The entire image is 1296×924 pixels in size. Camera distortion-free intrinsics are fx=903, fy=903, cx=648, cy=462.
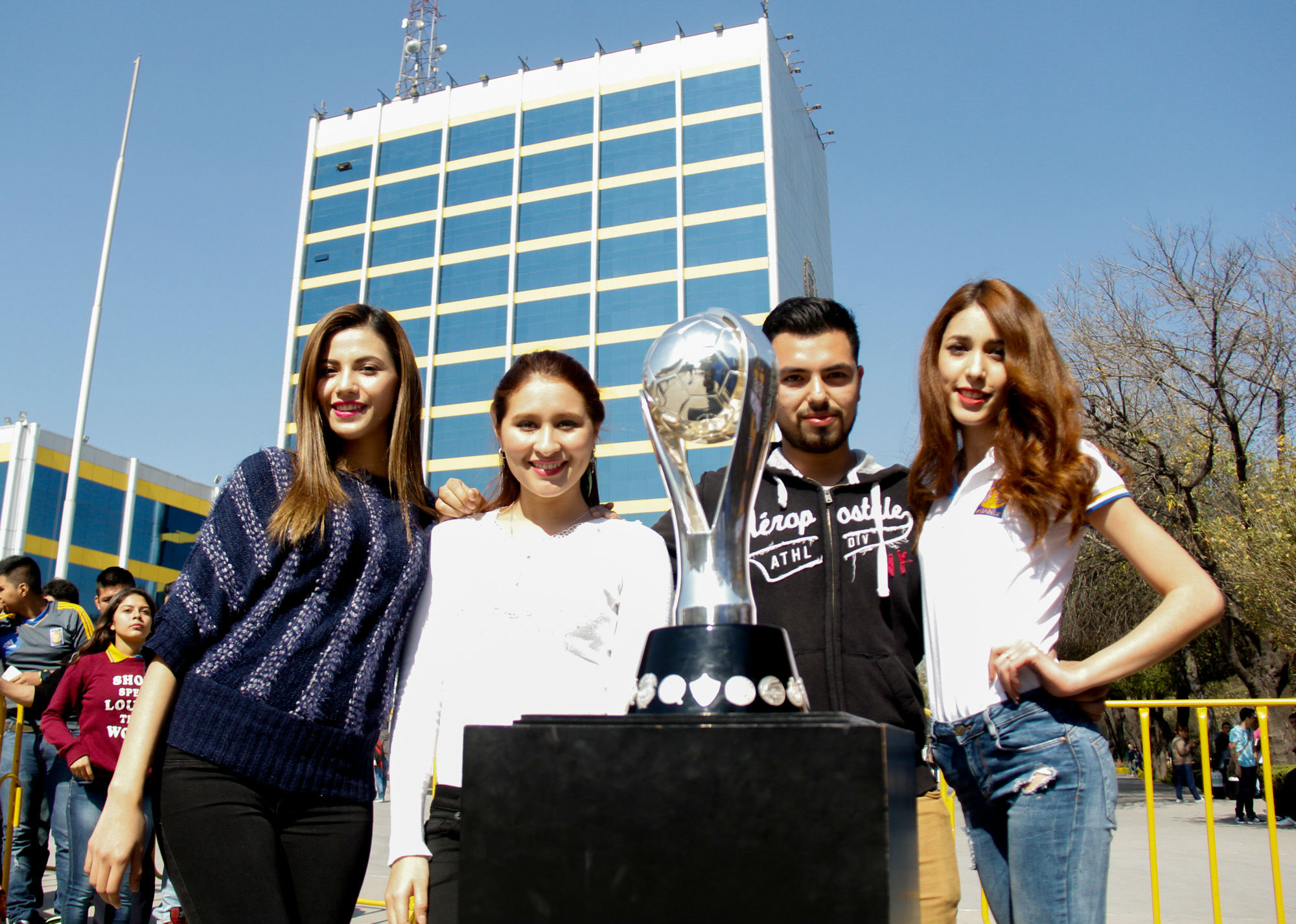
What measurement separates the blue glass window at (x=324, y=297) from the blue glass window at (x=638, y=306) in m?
9.98

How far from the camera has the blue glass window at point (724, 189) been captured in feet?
103

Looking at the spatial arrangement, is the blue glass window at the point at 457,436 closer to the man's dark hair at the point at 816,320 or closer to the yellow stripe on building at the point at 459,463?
the yellow stripe on building at the point at 459,463

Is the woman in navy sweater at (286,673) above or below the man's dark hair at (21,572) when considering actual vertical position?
below

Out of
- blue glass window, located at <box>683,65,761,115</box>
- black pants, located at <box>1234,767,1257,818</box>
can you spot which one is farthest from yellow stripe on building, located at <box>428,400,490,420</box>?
black pants, located at <box>1234,767,1257,818</box>

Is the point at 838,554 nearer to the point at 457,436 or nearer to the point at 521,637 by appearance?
the point at 521,637

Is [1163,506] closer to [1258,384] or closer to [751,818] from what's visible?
[1258,384]

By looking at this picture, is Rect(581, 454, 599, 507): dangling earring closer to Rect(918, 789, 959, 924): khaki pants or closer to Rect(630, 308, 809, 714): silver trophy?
Rect(630, 308, 809, 714): silver trophy

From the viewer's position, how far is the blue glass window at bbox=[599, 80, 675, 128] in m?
33.2

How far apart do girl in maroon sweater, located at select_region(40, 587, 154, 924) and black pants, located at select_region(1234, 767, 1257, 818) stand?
12256 mm

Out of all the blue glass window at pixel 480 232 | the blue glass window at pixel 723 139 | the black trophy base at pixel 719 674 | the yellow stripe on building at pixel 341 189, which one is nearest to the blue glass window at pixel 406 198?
the yellow stripe on building at pixel 341 189

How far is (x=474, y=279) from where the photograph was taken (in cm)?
3391

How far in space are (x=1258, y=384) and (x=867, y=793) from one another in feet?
44.0

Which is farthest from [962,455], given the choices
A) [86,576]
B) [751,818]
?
[86,576]

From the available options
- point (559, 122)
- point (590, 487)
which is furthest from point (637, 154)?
point (590, 487)
